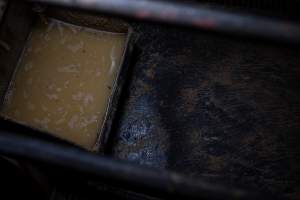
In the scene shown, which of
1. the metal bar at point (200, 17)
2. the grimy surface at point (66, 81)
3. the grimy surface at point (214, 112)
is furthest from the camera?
the grimy surface at point (66, 81)

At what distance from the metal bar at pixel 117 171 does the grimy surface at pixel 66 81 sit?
689 millimetres

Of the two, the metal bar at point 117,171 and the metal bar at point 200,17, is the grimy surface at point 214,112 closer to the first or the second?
the metal bar at point 117,171

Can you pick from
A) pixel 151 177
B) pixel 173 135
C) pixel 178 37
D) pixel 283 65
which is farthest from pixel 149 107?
pixel 151 177

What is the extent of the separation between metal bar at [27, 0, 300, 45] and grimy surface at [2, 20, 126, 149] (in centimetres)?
94

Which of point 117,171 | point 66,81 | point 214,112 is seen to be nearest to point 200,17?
point 117,171

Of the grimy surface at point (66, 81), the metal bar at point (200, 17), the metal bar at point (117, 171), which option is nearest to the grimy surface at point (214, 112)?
the grimy surface at point (66, 81)

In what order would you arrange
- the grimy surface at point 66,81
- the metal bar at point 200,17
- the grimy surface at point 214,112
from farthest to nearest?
the grimy surface at point 66,81
the grimy surface at point 214,112
the metal bar at point 200,17

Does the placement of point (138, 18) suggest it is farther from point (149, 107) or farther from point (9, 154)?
point (149, 107)

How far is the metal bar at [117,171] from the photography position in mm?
982

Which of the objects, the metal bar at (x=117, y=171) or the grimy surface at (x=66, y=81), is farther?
the grimy surface at (x=66, y=81)

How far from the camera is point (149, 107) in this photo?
1935mm

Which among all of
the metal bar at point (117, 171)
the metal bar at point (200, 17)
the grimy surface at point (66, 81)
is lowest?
the grimy surface at point (66, 81)

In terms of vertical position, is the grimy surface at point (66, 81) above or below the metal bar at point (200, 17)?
below

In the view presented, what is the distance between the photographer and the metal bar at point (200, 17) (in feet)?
2.92
